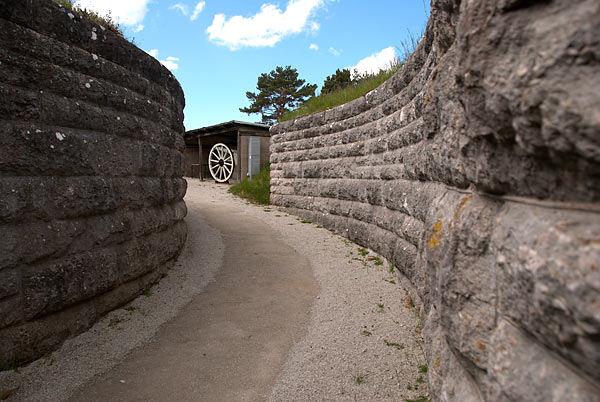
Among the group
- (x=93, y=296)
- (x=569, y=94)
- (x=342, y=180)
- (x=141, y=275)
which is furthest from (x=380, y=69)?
(x=569, y=94)

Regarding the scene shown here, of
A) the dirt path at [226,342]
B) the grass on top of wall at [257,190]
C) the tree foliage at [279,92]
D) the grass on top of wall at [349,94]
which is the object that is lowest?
the dirt path at [226,342]

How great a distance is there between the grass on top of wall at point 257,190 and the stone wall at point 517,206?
9.01 metres

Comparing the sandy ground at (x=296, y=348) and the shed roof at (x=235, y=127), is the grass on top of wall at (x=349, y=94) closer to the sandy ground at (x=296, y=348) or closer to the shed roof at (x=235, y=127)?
the sandy ground at (x=296, y=348)

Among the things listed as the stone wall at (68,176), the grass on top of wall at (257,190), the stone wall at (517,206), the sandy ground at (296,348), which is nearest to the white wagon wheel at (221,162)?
the grass on top of wall at (257,190)

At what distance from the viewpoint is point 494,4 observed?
1056mm

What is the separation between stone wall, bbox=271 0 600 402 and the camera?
31.0 inches

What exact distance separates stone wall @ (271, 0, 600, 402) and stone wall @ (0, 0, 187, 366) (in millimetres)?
2557

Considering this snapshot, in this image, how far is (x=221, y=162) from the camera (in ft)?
53.4

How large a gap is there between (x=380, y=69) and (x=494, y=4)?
6.61 meters

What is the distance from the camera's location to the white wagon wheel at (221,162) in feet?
52.0

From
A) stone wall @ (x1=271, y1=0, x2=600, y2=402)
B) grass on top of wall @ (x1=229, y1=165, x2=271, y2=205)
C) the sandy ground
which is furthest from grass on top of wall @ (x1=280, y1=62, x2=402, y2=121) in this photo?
stone wall @ (x1=271, y1=0, x2=600, y2=402)

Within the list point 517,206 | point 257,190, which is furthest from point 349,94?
point 517,206

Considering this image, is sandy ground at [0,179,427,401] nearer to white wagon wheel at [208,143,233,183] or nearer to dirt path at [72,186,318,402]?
dirt path at [72,186,318,402]

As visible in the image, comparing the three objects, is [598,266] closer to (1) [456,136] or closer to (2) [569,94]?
(2) [569,94]
